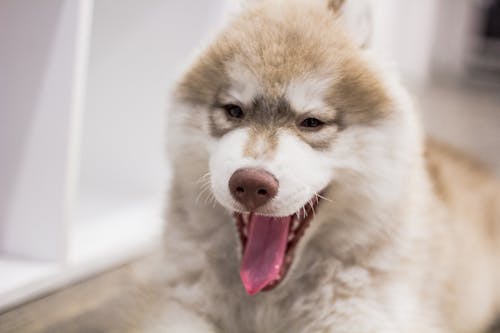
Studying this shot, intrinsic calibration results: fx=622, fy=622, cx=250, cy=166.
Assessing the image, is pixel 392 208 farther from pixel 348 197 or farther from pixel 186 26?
pixel 186 26

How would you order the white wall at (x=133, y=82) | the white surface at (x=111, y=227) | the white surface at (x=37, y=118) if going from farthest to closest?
the white wall at (x=133, y=82) → the white surface at (x=111, y=227) → the white surface at (x=37, y=118)

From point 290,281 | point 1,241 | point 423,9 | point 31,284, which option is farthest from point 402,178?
point 423,9

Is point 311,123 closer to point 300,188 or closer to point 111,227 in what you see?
point 300,188

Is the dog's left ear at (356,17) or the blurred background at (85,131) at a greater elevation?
the dog's left ear at (356,17)

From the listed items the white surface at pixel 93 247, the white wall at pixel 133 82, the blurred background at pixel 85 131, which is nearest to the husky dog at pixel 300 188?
the blurred background at pixel 85 131

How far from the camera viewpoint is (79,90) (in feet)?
4.29

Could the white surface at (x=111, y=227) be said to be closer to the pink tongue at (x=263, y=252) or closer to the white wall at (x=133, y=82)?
the white wall at (x=133, y=82)

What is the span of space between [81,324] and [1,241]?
0.33 m

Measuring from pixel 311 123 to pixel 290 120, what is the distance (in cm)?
4

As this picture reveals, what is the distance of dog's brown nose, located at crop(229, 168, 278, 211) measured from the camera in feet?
2.94

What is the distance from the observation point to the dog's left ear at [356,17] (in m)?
1.07

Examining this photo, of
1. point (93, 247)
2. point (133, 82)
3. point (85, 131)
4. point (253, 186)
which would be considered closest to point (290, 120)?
point (253, 186)

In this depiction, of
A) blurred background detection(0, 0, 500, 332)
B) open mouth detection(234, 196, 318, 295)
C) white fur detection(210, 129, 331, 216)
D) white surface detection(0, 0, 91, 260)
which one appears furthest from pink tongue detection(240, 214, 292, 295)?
white surface detection(0, 0, 91, 260)

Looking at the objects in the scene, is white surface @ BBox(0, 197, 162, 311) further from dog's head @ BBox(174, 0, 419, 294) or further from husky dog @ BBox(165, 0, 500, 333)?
dog's head @ BBox(174, 0, 419, 294)
